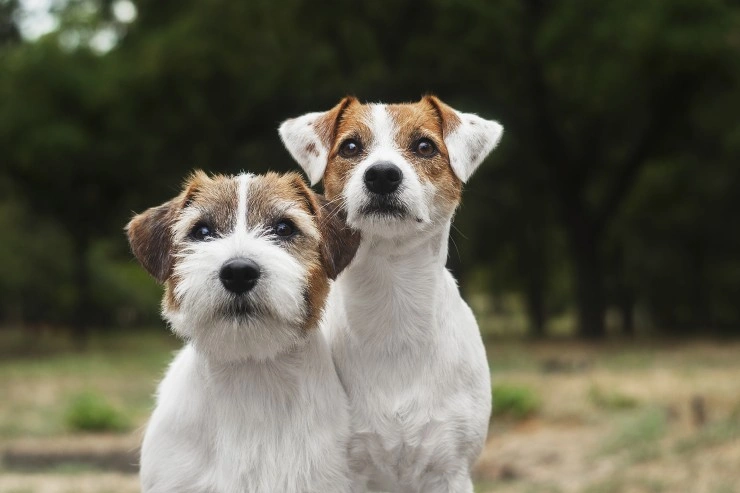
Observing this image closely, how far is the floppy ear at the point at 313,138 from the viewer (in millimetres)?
4789

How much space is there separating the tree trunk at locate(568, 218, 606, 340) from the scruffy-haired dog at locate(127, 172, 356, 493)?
2315 centimetres

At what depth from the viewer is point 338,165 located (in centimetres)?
464

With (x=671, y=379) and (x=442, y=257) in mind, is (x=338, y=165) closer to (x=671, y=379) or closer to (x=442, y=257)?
(x=442, y=257)

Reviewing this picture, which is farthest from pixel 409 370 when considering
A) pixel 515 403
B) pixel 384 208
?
pixel 515 403

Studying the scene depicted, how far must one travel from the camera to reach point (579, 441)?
10961 mm

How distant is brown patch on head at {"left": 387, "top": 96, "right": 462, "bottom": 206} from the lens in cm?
457

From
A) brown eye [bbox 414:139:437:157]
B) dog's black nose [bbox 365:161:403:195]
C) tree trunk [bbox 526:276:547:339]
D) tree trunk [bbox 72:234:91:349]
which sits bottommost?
tree trunk [bbox 526:276:547:339]

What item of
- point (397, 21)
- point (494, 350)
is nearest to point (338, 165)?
point (494, 350)

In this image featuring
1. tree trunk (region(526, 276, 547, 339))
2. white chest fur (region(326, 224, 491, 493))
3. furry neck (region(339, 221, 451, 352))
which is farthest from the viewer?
tree trunk (region(526, 276, 547, 339))

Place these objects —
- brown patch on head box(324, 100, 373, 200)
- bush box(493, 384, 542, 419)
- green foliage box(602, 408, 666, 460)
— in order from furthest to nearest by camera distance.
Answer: bush box(493, 384, 542, 419) < green foliage box(602, 408, 666, 460) < brown patch on head box(324, 100, 373, 200)

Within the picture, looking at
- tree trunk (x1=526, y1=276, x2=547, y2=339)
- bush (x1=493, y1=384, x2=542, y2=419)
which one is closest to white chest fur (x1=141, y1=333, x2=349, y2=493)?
bush (x1=493, y1=384, x2=542, y2=419)

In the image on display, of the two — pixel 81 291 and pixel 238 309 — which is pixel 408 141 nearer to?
pixel 238 309

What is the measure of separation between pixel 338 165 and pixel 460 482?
5.16ft

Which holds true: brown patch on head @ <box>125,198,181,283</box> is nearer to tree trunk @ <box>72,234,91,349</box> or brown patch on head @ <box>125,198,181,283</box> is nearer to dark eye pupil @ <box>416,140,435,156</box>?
dark eye pupil @ <box>416,140,435,156</box>
